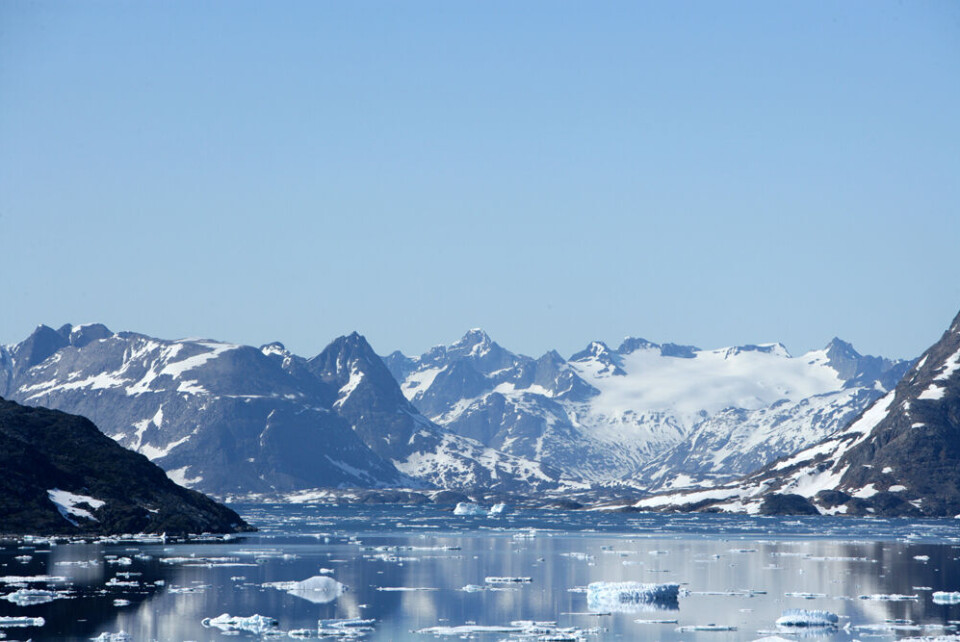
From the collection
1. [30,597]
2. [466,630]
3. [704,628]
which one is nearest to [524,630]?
[466,630]

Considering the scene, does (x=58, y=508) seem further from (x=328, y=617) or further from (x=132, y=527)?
(x=328, y=617)

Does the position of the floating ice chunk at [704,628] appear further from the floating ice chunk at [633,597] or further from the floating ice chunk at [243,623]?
the floating ice chunk at [243,623]

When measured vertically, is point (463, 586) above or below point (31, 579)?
below

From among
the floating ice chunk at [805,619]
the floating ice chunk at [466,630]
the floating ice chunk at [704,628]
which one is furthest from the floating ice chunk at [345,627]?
the floating ice chunk at [805,619]

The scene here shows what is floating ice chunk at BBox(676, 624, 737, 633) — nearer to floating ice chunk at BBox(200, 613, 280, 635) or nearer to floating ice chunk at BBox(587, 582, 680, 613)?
floating ice chunk at BBox(587, 582, 680, 613)

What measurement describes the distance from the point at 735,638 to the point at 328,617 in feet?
103

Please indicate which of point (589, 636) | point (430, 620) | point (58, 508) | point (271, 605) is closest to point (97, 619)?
point (271, 605)

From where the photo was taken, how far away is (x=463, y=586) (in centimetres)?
13050

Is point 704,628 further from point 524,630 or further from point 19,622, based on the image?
point 19,622

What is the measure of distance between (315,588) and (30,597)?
25.1 metres

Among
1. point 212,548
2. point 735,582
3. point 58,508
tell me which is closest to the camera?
point 735,582

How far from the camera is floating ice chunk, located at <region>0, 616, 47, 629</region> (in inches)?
3784

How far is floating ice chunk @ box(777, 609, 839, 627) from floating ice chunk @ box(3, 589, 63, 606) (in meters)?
58.8

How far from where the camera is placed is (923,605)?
113375 millimetres
